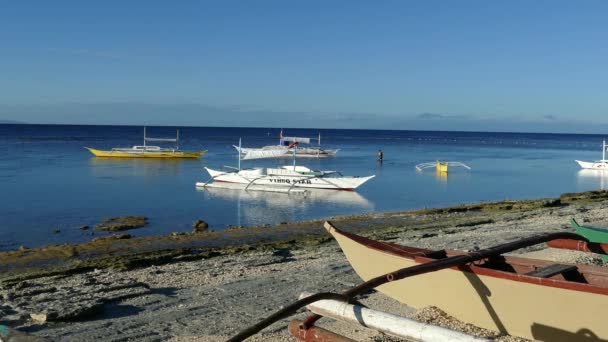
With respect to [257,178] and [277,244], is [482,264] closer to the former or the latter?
[277,244]

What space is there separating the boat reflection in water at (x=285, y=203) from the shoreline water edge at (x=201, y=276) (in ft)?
8.64

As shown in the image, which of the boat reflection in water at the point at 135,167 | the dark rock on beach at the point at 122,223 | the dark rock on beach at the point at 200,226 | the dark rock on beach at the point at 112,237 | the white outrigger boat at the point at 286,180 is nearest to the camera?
the dark rock on beach at the point at 112,237

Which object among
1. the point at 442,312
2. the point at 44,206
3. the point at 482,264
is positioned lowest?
the point at 44,206

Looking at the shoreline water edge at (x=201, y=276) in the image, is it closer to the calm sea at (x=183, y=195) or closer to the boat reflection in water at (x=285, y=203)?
the boat reflection in water at (x=285, y=203)

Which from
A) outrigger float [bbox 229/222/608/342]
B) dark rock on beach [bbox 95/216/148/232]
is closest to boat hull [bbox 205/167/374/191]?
dark rock on beach [bbox 95/216/148/232]

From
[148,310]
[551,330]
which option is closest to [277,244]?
[148,310]

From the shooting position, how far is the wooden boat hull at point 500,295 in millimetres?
4898

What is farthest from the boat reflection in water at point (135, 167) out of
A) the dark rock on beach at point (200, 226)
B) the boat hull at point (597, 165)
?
the boat hull at point (597, 165)

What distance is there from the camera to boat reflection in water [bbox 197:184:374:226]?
21.6 metres

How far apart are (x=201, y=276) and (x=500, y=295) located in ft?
18.0

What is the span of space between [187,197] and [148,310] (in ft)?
63.9

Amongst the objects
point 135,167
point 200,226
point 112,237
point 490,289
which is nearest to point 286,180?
point 200,226

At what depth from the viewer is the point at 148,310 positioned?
755 centimetres

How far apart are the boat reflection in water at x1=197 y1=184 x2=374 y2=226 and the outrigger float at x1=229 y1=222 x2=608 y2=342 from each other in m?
13.9
